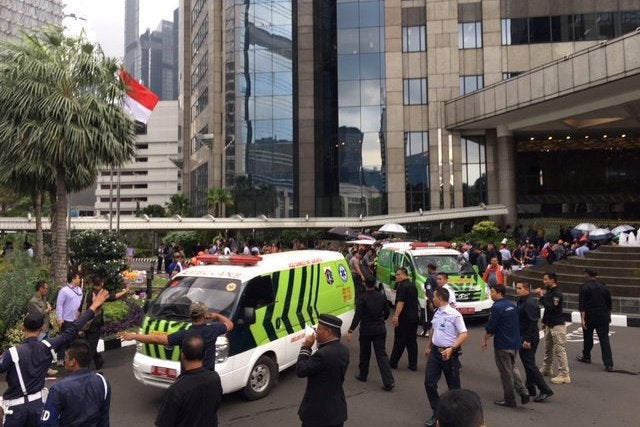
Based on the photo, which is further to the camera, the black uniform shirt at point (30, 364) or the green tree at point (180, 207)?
the green tree at point (180, 207)


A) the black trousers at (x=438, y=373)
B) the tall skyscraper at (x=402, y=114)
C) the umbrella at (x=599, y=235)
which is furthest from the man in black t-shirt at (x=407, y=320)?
the tall skyscraper at (x=402, y=114)

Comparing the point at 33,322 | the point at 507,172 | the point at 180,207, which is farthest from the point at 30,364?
the point at 180,207

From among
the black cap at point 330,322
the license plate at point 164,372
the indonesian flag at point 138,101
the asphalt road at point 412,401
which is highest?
the indonesian flag at point 138,101

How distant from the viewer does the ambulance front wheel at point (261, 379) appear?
7.01m

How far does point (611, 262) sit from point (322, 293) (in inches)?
442

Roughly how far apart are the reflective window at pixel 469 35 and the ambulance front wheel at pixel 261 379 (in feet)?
115

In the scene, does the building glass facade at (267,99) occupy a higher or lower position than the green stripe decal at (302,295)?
higher

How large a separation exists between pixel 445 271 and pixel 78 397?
10.4m

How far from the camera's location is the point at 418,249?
13.3m

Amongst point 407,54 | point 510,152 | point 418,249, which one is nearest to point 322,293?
point 418,249

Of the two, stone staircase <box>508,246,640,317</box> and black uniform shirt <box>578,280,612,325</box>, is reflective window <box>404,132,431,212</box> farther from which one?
black uniform shirt <box>578,280,612,325</box>

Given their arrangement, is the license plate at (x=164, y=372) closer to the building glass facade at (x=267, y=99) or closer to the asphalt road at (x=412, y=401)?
the asphalt road at (x=412, y=401)

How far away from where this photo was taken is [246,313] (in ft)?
22.6

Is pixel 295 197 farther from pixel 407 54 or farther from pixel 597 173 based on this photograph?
pixel 597 173
